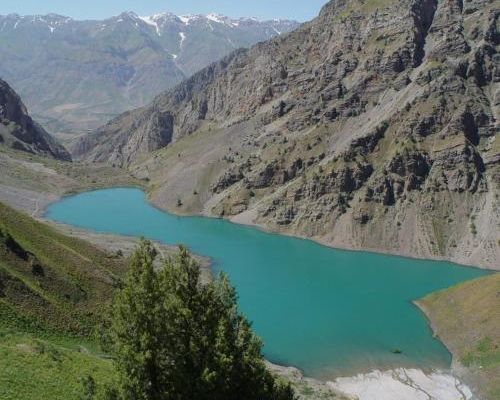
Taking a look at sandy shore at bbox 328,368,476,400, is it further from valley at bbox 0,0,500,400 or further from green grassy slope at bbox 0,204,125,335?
green grassy slope at bbox 0,204,125,335

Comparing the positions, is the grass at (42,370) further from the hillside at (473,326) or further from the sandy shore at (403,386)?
the hillside at (473,326)

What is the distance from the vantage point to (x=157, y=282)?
25844 millimetres

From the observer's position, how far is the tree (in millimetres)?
24484

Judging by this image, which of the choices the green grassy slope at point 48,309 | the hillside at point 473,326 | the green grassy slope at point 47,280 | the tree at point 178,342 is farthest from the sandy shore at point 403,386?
the tree at point 178,342

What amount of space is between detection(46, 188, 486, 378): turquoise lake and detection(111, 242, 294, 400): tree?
153 ft

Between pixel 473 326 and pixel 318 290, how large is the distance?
116 ft

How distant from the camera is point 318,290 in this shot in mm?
110250

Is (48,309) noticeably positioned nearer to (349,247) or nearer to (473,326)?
(473,326)

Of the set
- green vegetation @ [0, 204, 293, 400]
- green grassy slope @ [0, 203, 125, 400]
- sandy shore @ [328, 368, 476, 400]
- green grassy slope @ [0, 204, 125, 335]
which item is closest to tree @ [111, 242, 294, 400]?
green vegetation @ [0, 204, 293, 400]

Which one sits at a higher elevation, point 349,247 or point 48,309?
point 349,247

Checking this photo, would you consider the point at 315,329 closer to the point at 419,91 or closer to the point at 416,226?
the point at 416,226

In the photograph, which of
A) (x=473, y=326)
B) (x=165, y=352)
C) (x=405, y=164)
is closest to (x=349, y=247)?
(x=405, y=164)

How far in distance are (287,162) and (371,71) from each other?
46.1 m

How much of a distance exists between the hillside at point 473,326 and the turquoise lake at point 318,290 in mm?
2479
